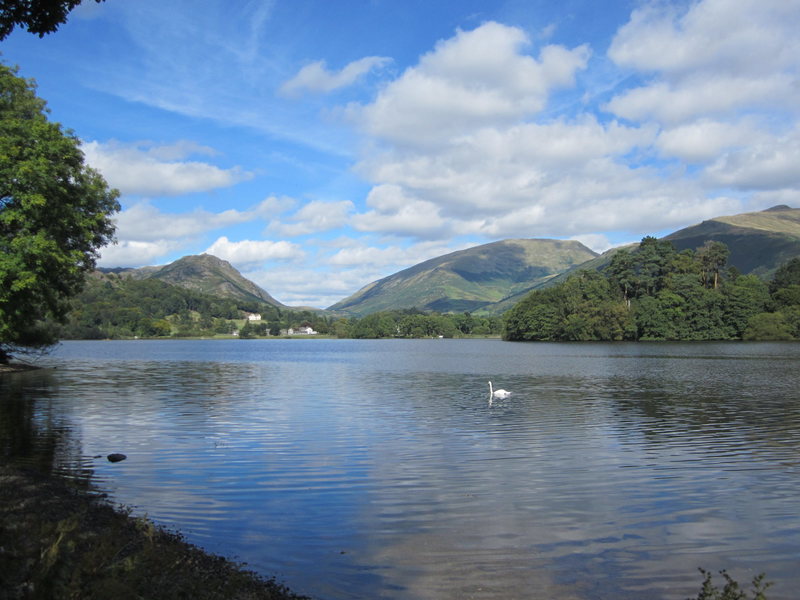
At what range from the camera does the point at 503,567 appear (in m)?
12.1

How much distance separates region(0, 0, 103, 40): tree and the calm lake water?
1209 cm

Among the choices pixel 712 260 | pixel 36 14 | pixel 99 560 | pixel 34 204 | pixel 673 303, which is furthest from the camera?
pixel 712 260

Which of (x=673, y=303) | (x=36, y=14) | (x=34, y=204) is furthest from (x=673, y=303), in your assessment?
(x=36, y=14)

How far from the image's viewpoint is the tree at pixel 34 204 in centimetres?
3341

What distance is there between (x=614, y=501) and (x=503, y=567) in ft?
20.9

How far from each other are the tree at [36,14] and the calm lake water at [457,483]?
12.1m

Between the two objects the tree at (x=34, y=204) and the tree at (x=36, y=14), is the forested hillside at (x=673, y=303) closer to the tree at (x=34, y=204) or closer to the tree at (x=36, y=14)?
the tree at (x=34, y=204)

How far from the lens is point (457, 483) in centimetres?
1895

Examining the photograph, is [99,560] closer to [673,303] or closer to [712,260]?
[673,303]

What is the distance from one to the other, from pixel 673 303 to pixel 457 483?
171422 mm

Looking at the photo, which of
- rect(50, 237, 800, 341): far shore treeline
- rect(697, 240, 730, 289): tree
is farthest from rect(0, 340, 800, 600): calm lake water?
rect(697, 240, 730, 289): tree

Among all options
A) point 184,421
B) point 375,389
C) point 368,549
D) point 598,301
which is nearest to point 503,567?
point 368,549

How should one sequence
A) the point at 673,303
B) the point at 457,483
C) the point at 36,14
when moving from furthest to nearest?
the point at 673,303 < the point at 457,483 < the point at 36,14

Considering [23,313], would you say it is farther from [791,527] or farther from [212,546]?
[791,527]
